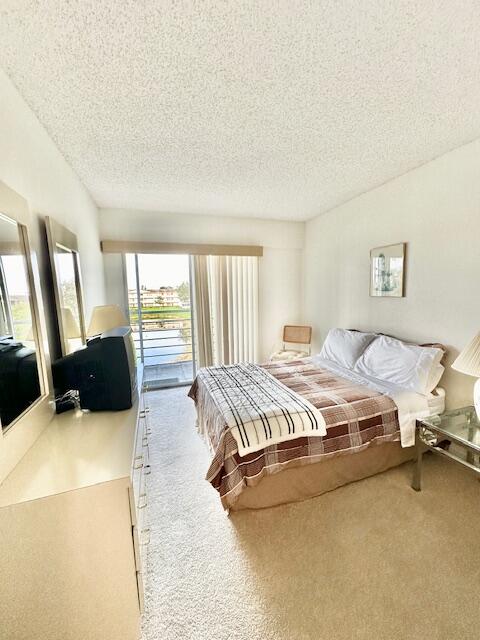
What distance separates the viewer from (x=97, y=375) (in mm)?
1444

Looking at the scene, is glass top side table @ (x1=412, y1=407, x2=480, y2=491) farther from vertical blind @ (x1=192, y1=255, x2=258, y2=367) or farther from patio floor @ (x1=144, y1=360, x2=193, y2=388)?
patio floor @ (x1=144, y1=360, x2=193, y2=388)

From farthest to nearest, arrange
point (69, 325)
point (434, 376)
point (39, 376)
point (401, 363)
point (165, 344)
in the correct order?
point (165, 344) → point (401, 363) → point (434, 376) → point (69, 325) → point (39, 376)

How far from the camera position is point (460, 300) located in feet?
6.93

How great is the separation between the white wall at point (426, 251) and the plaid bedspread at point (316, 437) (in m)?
0.76

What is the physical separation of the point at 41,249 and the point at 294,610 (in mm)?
2184

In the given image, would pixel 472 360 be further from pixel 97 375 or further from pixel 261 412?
pixel 97 375

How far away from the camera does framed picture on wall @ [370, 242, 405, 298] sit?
2.59 meters

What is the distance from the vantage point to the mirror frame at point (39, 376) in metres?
0.99

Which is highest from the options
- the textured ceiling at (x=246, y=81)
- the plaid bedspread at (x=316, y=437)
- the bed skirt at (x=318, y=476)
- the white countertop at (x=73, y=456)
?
the textured ceiling at (x=246, y=81)

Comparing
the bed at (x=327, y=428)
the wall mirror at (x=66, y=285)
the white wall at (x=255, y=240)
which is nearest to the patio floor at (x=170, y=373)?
the white wall at (x=255, y=240)

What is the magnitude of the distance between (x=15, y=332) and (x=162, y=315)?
2.86m

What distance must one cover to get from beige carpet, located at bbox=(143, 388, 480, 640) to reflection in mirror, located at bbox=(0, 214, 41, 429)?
112 centimetres

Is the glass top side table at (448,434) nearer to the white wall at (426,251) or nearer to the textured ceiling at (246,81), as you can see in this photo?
the white wall at (426,251)

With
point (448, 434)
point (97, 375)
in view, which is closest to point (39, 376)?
point (97, 375)
